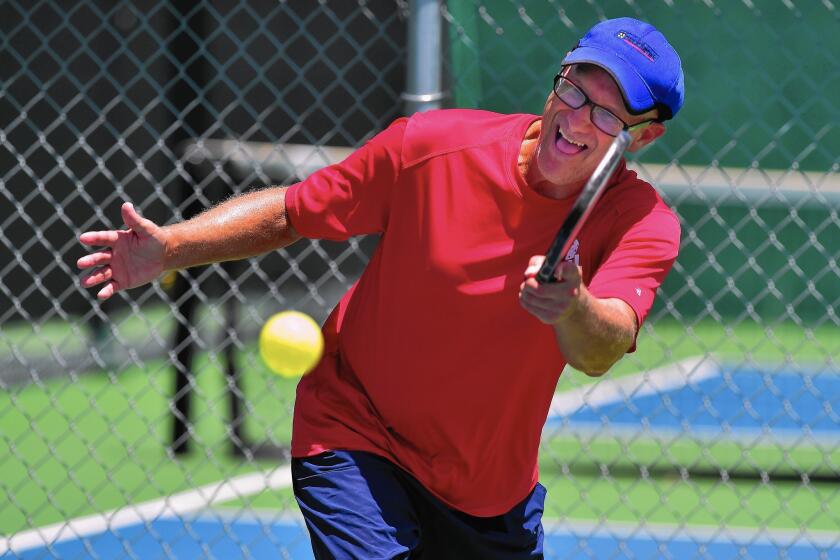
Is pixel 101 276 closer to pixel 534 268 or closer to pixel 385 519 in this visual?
pixel 385 519

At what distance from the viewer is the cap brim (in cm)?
260

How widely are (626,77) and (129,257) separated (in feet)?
3.94

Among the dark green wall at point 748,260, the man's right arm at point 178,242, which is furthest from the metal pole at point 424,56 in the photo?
the dark green wall at point 748,260

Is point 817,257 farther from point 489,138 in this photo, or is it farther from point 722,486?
point 489,138

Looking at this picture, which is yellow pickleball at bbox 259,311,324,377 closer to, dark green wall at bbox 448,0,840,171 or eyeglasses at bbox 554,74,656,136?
eyeglasses at bbox 554,74,656,136

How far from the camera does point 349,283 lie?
6.97 meters

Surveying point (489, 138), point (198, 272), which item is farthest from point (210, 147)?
point (489, 138)

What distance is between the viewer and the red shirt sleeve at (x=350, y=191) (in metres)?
2.88

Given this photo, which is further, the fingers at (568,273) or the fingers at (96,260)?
the fingers at (96,260)

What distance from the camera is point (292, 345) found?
296 cm

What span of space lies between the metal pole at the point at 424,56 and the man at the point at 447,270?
655 mm

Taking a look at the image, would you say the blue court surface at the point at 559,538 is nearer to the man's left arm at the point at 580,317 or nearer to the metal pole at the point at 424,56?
the metal pole at the point at 424,56

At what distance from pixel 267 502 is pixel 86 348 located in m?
2.36

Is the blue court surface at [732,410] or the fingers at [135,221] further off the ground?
the fingers at [135,221]
